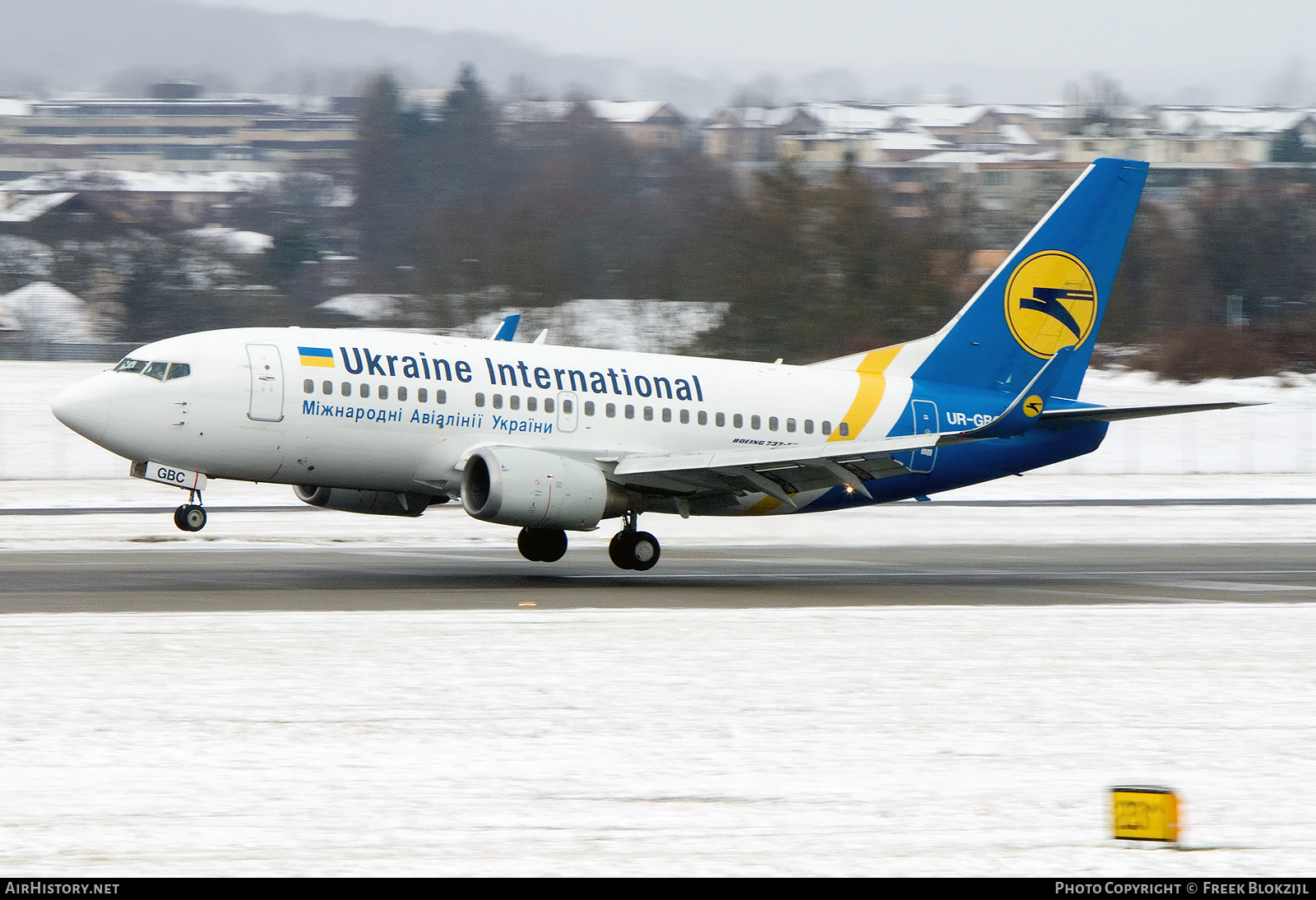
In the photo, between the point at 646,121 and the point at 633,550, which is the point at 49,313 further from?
the point at 646,121

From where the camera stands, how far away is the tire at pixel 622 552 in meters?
26.6

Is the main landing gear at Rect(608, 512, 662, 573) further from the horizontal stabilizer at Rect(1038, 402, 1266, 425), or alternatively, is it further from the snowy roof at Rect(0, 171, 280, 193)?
the snowy roof at Rect(0, 171, 280, 193)

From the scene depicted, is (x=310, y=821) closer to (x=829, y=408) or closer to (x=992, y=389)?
(x=829, y=408)

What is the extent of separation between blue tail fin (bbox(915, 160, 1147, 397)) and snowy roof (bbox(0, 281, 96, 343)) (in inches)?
2089

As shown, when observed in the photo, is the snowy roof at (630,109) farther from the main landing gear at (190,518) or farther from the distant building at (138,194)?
the main landing gear at (190,518)

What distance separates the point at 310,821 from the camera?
1019cm

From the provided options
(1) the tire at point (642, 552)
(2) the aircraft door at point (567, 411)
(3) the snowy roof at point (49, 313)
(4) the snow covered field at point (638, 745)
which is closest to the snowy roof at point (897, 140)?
(3) the snowy roof at point (49, 313)

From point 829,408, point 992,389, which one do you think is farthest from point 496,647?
point 992,389

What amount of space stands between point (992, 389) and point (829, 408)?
3.55m

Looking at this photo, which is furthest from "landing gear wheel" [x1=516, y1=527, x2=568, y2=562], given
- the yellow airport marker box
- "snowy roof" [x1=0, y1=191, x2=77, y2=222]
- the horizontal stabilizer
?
"snowy roof" [x1=0, y1=191, x2=77, y2=222]

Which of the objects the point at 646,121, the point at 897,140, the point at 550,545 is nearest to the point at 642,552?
the point at 550,545

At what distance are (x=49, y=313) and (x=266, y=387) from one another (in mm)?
57023

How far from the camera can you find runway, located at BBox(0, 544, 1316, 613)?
2247cm

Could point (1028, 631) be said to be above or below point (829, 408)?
below
